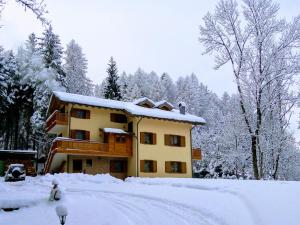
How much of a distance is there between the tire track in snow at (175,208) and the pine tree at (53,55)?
3201 centimetres

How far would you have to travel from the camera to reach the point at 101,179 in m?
25.8

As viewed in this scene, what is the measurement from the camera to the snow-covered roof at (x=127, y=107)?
3022 centimetres

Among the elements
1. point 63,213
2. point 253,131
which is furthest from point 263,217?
point 253,131

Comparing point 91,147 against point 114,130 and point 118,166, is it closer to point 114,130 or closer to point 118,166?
point 114,130

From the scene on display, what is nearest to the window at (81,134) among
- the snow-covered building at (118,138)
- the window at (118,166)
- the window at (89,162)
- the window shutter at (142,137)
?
the snow-covered building at (118,138)

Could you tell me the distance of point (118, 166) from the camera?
33.0 m

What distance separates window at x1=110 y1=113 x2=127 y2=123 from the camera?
33.6 meters

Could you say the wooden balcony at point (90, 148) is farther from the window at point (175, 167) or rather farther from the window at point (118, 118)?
the window at point (175, 167)

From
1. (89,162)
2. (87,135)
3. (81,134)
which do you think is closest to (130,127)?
(87,135)

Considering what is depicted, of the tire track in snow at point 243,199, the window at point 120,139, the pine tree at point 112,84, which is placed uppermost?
the pine tree at point 112,84

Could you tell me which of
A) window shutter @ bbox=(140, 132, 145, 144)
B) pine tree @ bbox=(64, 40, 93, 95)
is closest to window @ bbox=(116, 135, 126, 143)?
window shutter @ bbox=(140, 132, 145, 144)

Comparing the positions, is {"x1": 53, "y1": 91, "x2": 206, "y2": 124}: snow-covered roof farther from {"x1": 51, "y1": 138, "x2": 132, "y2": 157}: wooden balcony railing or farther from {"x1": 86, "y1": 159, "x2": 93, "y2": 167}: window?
{"x1": 86, "y1": 159, "x2": 93, "y2": 167}: window

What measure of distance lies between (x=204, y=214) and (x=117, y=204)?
447 centimetres

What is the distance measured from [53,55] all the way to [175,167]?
2448 cm
